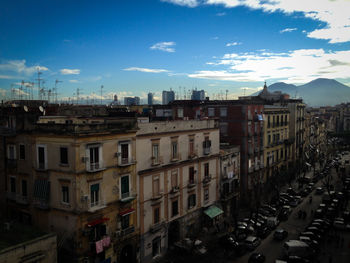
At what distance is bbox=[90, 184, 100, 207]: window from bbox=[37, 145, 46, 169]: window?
518 cm

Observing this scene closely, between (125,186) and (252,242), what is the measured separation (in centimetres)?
1784

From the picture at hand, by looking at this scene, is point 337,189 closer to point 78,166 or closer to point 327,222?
point 327,222

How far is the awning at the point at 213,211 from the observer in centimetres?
4300

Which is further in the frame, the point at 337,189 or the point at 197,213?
the point at 337,189

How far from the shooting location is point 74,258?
27375mm

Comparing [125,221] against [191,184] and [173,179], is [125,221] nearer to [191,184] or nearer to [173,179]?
[173,179]

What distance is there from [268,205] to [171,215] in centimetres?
2239

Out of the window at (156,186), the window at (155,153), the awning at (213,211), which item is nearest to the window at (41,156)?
the window at (155,153)

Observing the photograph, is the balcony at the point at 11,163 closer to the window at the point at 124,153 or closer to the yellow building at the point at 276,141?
the window at the point at 124,153

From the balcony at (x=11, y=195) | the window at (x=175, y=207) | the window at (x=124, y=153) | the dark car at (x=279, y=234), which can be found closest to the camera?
the window at (x=124, y=153)

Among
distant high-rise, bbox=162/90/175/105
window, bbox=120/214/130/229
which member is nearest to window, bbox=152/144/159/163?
window, bbox=120/214/130/229

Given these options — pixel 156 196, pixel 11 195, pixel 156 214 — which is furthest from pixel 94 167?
pixel 11 195

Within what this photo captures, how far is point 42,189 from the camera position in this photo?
2938 centimetres

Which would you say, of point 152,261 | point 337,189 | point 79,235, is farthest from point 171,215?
point 337,189
